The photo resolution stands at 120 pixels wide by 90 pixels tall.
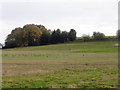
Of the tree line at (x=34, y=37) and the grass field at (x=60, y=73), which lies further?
the tree line at (x=34, y=37)

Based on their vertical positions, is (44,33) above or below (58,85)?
above

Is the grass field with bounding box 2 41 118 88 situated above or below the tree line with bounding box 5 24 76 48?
below

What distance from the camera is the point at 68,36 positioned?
101m

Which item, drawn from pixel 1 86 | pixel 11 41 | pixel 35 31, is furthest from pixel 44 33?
pixel 1 86

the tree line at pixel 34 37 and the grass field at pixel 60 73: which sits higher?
the tree line at pixel 34 37

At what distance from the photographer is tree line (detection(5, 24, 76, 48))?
3187 inches

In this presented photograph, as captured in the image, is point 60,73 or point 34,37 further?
point 34,37

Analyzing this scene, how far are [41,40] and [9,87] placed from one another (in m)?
80.9

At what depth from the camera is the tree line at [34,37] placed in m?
80.9

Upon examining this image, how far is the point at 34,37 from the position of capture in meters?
82.0

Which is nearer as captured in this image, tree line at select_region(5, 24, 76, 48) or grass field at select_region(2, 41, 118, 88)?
grass field at select_region(2, 41, 118, 88)

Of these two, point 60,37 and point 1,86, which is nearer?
point 1,86

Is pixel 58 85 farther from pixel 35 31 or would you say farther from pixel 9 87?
pixel 35 31

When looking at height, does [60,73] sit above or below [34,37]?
below
